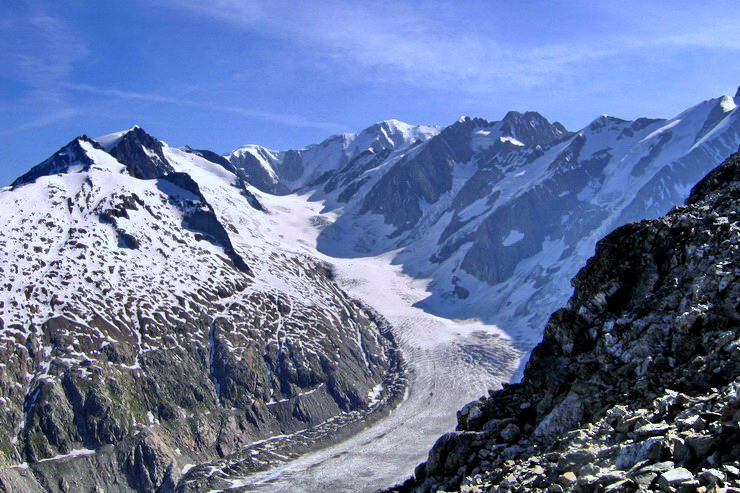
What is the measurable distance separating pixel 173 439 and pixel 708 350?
524 feet

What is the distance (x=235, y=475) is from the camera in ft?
526

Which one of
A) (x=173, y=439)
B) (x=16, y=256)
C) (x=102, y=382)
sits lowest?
(x=173, y=439)

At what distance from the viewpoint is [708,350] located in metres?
28.4

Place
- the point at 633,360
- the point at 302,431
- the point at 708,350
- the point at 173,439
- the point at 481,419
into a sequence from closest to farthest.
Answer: the point at 708,350
the point at 633,360
the point at 481,419
the point at 173,439
the point at 302,431

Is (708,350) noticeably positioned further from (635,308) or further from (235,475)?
(235,475)

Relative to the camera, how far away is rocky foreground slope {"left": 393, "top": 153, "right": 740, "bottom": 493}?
21.4m

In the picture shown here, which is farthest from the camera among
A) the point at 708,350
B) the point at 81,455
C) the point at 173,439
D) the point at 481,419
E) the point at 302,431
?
the point at 302,431

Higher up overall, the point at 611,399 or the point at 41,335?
the point at 41,335

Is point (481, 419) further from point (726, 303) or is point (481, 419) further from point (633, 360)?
point (726, 303)

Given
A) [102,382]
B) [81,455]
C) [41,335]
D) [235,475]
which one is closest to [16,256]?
[41,335]

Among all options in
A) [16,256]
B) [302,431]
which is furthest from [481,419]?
[16,256]

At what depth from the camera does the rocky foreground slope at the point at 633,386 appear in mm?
21406

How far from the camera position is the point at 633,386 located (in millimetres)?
29719

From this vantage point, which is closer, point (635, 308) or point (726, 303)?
point (726, 303)
